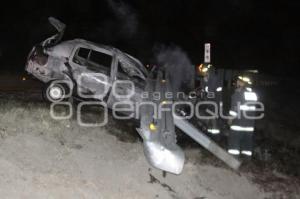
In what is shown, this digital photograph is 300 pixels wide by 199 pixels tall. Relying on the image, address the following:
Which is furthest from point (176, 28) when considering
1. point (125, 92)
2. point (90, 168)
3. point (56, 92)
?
point (90, 168)

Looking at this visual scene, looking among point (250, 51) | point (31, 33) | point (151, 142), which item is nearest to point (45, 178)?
point (151, 142)

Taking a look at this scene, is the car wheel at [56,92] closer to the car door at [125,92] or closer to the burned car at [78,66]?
the burned car at [78,66]

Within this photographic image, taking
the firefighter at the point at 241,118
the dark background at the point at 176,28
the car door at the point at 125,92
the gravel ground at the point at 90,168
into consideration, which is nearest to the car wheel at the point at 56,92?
the gravel ground at the point at 90,168

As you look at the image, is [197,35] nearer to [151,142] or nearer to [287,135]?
[287,135]

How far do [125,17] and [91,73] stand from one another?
28.5 metres

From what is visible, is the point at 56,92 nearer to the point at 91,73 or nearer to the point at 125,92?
the point at 91,73

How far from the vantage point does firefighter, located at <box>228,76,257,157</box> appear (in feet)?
27.7

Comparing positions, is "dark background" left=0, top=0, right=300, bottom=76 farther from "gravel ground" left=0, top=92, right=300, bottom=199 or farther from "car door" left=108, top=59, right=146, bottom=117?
"gravel ground" left=0, top=92, right=300, bottom=199

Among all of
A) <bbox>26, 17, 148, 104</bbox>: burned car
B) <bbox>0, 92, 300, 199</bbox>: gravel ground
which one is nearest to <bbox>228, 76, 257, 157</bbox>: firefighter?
<bbox>0, 92, 300, 199</bbox>: gravel ground

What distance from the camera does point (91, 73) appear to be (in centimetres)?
988

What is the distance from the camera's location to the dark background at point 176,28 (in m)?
30.9

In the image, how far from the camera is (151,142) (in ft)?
22.0

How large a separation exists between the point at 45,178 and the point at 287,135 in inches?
372

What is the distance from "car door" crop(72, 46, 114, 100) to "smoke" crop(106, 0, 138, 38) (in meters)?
23.8
